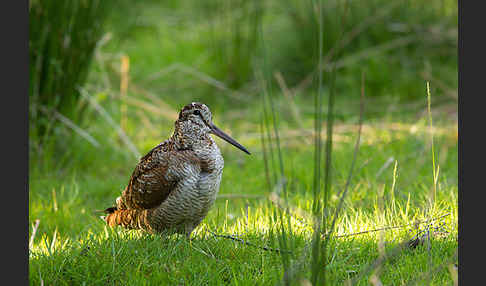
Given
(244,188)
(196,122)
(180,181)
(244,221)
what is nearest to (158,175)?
(180,181)

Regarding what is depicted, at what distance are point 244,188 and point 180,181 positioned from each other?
1.80 metres

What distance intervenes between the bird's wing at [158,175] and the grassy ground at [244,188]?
251 mm

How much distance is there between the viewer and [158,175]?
12.5 ft

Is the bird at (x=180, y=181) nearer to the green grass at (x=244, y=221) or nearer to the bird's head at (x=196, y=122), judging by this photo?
the bird's head at (x=196, y=122)

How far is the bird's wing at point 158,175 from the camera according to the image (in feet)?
12.2

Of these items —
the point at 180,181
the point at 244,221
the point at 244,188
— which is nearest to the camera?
the point at 180,181

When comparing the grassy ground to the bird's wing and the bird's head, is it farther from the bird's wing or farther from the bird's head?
the bird's head

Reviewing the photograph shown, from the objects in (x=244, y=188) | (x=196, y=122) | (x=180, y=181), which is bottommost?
(x=244, y=188)

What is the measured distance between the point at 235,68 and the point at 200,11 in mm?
3436

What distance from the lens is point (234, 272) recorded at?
332 centimetres

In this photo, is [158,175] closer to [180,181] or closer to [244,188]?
[180,181]

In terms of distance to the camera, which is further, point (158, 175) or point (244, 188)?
point (244, 188)

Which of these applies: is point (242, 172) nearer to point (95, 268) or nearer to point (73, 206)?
point (73, 206)

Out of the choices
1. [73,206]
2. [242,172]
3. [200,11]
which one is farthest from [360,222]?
[200,11]
